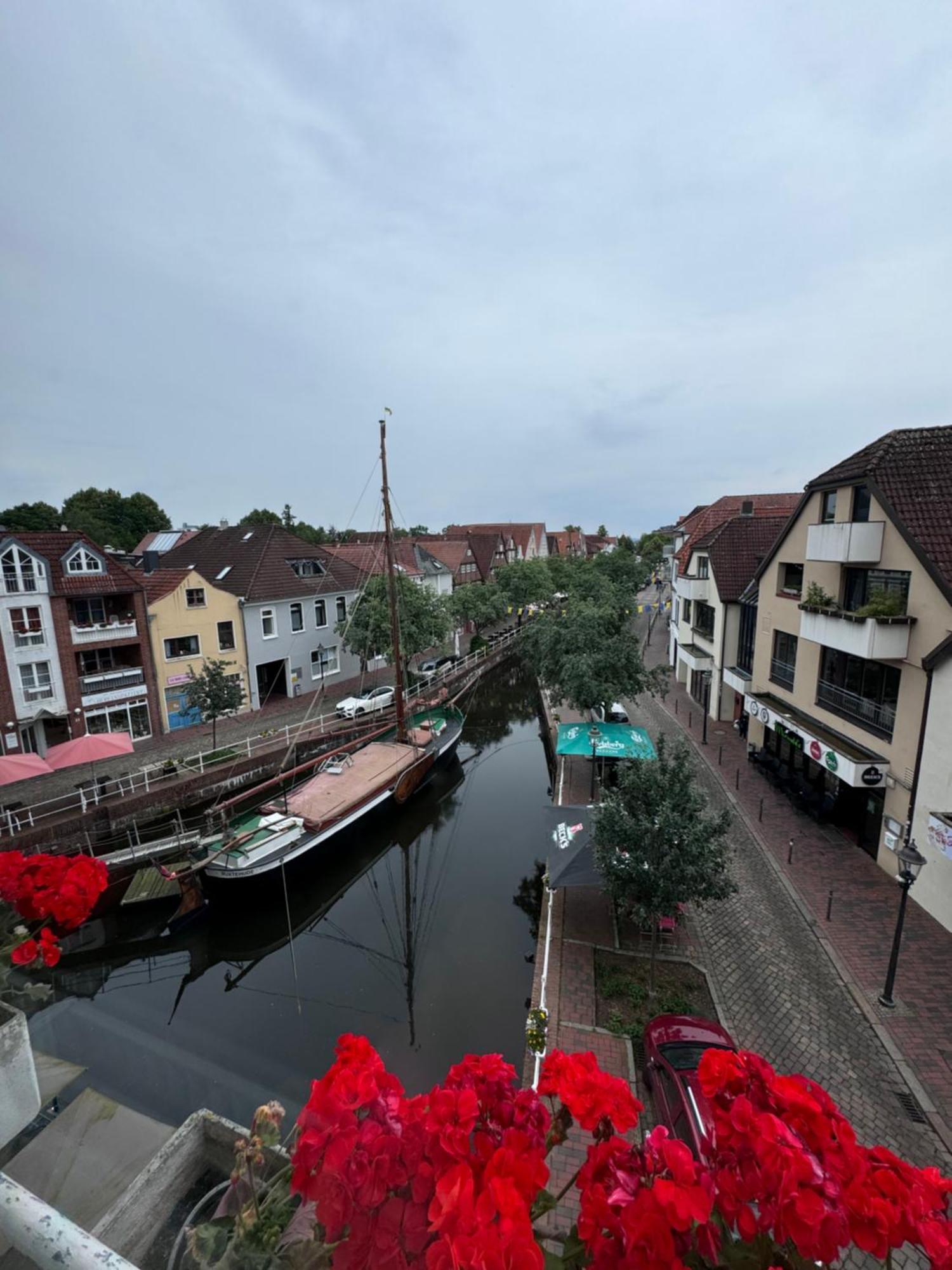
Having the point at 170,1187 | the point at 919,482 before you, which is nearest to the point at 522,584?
the point at 919,482

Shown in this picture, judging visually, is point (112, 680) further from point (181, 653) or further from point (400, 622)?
point (400, 622)

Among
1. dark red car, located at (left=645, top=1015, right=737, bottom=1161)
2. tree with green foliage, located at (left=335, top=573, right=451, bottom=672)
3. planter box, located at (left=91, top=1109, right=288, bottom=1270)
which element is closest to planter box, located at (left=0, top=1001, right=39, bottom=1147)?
planter box, located at (left=91, top=1109, right=288, bottom=1270)

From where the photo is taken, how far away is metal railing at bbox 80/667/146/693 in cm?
2414

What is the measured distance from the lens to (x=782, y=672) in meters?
A: 19.9

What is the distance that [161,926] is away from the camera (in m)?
15.4

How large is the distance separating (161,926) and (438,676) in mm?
22158

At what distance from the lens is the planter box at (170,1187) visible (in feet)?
7.98

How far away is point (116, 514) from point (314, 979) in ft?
231

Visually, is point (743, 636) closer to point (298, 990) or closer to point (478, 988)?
point (478, 988)

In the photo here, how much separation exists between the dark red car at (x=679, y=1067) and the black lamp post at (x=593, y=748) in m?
9.36

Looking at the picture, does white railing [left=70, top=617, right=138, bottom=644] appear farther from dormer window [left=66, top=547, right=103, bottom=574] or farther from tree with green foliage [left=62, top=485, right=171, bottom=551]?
tree with green foliage [left=62, top=485, right=171, bottom=551]

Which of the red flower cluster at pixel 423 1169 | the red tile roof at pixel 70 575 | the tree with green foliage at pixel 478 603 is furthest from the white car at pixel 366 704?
the red flower cluster at pixel 423 1169

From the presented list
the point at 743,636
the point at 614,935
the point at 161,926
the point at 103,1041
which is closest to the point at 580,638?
the point at 743,636

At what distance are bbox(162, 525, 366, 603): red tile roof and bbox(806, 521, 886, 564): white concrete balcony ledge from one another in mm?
25241
